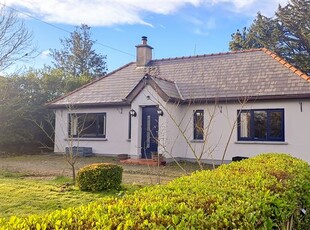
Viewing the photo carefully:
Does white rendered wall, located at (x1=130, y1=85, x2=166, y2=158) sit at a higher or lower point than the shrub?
higher

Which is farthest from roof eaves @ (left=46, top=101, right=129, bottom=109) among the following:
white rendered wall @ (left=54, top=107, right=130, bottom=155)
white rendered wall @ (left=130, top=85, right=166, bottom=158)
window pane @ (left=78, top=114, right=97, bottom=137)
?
white rendered wall @ (left=130, top=85, right=166, bottom=158)

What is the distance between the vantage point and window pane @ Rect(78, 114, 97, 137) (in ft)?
62.6

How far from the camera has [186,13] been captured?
15.8 meters

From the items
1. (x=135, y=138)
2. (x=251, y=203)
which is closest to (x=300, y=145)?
(x=135, y=138)

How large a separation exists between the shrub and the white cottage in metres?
3.76

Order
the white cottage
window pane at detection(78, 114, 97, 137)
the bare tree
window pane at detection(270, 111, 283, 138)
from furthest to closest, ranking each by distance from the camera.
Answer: the bare tree → window pane at detection(78, 114, 97, 137) → window pane at detection(270, 111, 283, 138) → the white cottage

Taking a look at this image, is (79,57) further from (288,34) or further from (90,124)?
(90,124)

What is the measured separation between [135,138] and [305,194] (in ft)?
40.0

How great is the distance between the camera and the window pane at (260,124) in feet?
48.7

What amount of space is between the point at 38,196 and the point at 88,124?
11.9 m

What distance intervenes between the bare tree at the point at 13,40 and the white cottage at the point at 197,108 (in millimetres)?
6031

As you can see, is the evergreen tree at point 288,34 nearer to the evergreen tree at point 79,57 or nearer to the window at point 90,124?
the window at point 90,124

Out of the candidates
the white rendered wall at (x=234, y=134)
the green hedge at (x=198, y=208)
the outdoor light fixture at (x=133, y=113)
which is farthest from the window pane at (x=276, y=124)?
the green hedge at (x=198, y=208)

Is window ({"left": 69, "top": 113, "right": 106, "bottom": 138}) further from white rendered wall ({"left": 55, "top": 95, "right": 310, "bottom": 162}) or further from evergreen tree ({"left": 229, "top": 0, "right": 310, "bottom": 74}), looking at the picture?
evergreen tree ({"left": 229, "top": 0, "right": 310, "bottom": 74})
